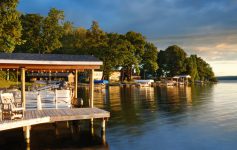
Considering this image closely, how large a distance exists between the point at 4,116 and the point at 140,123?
35.9 feet

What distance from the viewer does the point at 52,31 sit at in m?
82.1

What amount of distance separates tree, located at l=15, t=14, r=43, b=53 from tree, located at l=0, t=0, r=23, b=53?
4570 centimetres

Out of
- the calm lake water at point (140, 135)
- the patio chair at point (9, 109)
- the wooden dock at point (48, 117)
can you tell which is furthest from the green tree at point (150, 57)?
the patio chair at point (9, 109)

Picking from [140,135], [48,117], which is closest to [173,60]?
[140,135]

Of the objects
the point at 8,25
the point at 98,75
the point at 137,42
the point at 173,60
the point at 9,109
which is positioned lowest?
the point at 9,109

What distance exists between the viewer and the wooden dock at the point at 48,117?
1588 centimetres

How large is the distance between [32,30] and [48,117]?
68.1 meters

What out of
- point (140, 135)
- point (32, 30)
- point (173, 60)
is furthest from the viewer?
point (173, 60)

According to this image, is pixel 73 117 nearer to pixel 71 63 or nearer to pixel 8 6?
pixel 71 63

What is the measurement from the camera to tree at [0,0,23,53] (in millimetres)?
35844

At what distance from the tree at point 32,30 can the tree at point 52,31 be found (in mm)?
1270

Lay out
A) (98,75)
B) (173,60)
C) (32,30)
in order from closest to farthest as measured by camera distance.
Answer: (32,30)
(98,75)
(173,60)

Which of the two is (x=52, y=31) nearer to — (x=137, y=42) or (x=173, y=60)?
(x=137, y=42)

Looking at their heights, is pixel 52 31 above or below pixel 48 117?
above
